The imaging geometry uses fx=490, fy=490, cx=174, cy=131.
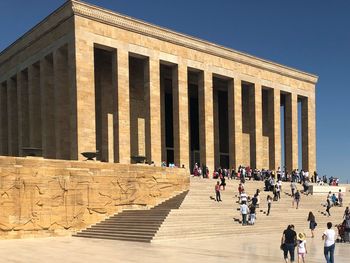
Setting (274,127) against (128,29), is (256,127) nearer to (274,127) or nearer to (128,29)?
(274,127)

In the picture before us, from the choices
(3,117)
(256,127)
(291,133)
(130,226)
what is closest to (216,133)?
(256,127)

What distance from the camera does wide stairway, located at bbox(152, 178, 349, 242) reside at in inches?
774

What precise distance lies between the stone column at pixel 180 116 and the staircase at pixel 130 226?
10992 millimetres

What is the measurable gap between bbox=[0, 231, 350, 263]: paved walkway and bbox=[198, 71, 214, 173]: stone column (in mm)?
16979

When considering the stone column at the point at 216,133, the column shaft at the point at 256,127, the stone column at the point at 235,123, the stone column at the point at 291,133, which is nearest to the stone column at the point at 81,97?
the stone column at the point at 235,123

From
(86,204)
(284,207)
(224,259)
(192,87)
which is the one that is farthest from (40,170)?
(192,87)

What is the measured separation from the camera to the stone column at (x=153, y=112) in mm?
32688

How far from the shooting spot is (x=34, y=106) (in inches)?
1356

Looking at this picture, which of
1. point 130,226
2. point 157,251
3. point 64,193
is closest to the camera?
point 157,251

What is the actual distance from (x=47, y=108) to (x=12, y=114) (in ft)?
21.5

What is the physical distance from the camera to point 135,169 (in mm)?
24719

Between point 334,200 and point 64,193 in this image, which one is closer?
point 64,193

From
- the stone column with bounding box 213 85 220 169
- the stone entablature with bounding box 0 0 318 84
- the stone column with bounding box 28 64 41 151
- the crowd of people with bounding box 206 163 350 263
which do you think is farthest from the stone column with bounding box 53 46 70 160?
the stone column with bounding box 213 85 220 169

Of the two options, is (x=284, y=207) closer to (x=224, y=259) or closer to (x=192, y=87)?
(x=224, y=259)
